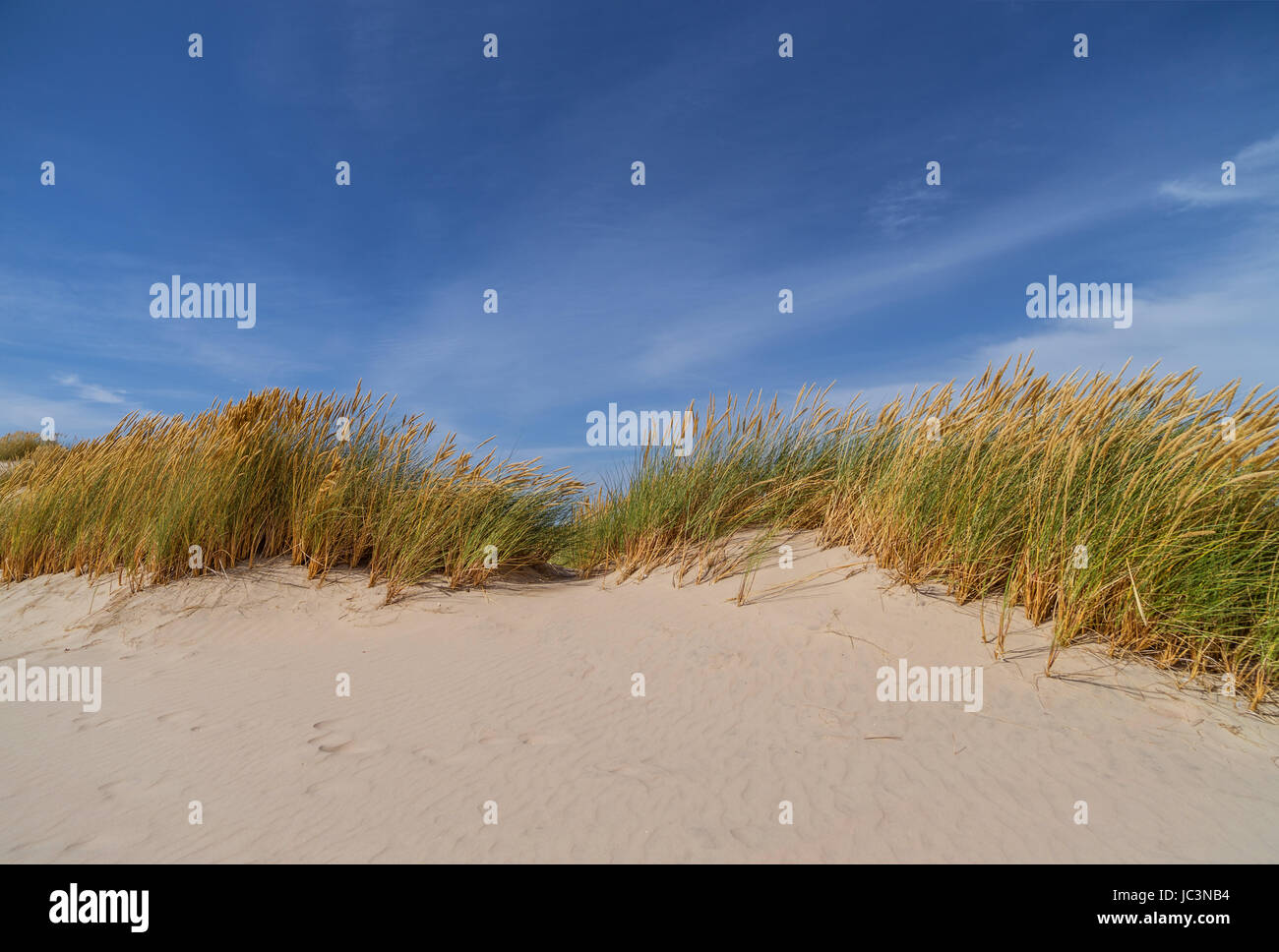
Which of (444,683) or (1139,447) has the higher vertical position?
(1139,447)

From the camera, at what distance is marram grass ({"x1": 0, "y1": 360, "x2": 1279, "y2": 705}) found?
16.0ft

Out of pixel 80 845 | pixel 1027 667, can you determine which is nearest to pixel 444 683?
pixel 80 845

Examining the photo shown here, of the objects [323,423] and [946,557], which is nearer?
[946,557]

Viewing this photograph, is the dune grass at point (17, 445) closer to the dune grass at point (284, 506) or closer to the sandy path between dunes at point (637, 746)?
the dune grass at point (284, 506)

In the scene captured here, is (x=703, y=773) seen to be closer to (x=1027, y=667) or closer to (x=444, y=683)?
(x=444, y=683)

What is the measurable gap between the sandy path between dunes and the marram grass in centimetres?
49

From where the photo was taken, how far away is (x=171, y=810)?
3.48m

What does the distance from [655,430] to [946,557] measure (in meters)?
3.52

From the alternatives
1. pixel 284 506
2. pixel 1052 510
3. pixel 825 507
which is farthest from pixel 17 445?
pixel 1052 510

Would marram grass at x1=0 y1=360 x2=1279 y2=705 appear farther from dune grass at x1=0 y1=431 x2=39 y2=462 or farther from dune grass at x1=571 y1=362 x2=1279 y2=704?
dune grass at x1=0 y1=431 x2=39 y2=462

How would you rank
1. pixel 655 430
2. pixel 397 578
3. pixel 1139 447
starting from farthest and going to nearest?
pixel 655 430
pixel 397 578
pixel 1139 447

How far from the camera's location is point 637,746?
3.96 metres

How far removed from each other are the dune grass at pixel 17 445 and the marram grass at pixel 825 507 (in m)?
10.8
